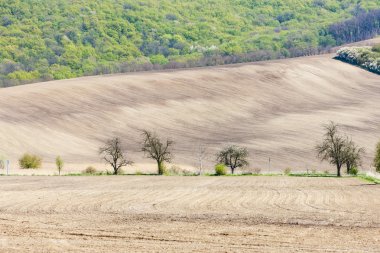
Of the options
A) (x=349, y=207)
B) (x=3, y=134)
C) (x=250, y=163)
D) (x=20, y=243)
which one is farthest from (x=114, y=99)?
(x=20, y=243)

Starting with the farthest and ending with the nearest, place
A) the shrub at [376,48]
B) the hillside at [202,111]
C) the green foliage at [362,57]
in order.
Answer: the shrub at [376,48]
the green foliage at [362,57]
the hillside at [202,111]

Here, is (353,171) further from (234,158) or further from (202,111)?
(202,111)

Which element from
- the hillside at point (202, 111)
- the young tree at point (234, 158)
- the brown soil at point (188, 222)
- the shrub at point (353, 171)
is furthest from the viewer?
the hillside at point (202, 111)

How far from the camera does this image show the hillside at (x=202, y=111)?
104 m

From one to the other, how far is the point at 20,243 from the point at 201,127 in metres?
98.5

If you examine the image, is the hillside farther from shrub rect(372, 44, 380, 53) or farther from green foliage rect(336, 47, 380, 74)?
shrub rect(372, 44, 380, 53)

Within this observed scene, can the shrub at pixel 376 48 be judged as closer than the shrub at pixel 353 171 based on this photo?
No

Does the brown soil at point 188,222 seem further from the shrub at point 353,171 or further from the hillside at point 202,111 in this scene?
the hillside at point 202,111

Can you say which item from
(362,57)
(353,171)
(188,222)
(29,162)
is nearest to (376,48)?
(362,57)

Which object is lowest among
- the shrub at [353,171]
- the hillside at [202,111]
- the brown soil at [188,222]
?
the brown soil at [188,222]

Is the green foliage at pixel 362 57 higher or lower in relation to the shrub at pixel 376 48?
lower

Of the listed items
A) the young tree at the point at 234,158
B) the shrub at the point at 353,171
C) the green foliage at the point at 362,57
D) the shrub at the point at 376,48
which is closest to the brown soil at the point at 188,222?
the shrub at the point at 353,171

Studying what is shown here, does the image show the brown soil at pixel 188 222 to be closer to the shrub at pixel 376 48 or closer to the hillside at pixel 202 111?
the hillside at pixel 202 111

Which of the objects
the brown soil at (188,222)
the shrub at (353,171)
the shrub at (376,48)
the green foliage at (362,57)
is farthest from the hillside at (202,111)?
the brown soil at (188,222)
